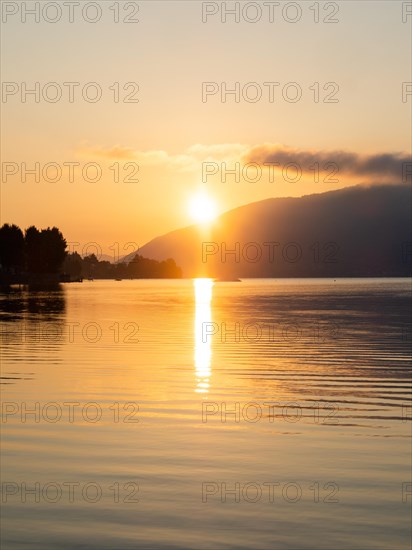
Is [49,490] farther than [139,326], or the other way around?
[139,326]

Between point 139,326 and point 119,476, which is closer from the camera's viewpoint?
point 119,476

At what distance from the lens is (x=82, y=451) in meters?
16.5

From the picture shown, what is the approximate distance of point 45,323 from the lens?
59812mm

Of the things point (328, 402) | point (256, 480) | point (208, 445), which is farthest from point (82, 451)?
point (328, 402)

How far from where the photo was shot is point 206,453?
16312mm

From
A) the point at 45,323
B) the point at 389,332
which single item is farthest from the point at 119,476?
the point at 45,323

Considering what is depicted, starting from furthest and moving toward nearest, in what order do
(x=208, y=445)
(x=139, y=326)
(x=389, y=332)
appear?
(x=139, y=326), (x=389, y=332), (x=208, y=445)

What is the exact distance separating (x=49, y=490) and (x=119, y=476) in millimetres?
1451

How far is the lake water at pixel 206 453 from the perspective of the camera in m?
11.6

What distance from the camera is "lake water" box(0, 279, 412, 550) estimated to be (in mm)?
11609

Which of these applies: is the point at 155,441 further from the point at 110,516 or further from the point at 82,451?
the point at 110,516

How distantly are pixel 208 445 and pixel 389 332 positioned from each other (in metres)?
37.7

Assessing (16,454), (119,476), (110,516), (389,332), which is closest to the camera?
(110,516)

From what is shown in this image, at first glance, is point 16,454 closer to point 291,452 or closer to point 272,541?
point 291,452
